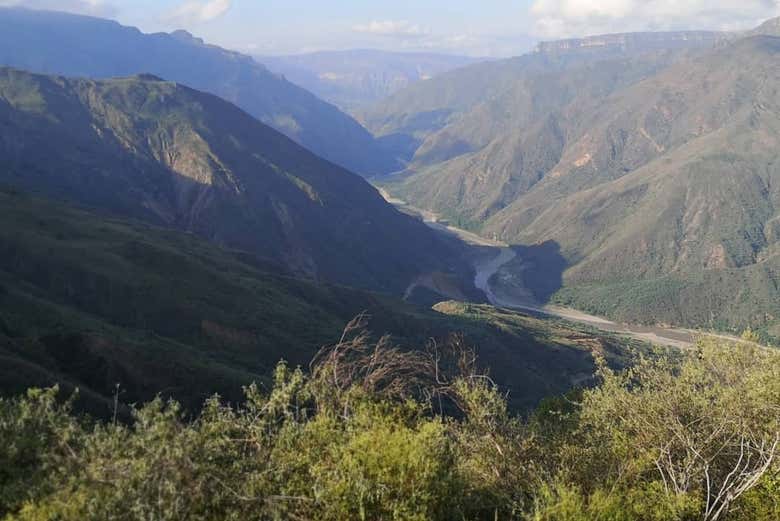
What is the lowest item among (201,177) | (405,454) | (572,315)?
(572,315)

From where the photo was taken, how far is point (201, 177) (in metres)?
151

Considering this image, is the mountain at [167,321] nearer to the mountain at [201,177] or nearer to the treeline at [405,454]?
the treeline at [405,454]

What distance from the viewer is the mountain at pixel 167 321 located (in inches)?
1823

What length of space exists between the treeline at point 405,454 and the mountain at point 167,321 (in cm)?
2326

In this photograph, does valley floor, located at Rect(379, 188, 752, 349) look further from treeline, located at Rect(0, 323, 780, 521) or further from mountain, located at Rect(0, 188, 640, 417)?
treeline, located at Rect(0, 323, 780, 521)

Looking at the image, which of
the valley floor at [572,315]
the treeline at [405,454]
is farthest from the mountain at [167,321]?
the valley floor at [572,315]

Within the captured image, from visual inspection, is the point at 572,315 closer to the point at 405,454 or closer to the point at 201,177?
the point at 201,177

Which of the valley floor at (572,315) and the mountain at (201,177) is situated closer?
the mountain at (201,177)

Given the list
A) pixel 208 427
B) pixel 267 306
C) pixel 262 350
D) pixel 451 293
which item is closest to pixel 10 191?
pixel 267 306

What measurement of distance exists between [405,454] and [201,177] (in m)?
145

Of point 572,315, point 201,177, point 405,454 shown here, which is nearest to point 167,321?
point 405,454

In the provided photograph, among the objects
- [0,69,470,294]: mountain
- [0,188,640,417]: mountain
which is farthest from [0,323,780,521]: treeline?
[0,69,470,294]: mountain

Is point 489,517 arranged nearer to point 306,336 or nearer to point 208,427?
point 208,427

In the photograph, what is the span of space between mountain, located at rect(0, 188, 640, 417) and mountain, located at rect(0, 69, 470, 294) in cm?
4038
